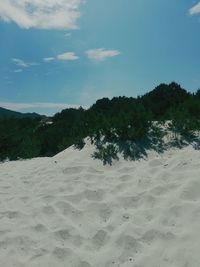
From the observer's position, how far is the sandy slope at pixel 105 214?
13.7 ft

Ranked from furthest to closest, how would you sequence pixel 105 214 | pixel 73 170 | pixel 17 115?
pixel 17 115 → pixel 73 170 → pixel 105 214

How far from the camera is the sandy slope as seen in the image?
13.7ft

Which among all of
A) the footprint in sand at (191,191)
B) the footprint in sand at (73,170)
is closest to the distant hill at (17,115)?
the footprint in sand at (73,170)

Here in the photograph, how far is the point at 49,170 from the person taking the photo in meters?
7.46

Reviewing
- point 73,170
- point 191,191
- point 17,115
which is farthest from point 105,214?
point 17,115

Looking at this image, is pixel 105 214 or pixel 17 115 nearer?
pixel 105 214

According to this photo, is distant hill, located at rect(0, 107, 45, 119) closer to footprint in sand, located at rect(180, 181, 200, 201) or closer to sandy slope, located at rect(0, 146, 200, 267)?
sandy slope, located at rect(0, 146, 200, 267)

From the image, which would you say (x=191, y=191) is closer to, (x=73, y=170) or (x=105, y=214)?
(x=105, y=214)

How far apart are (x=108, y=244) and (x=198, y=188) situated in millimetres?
1648

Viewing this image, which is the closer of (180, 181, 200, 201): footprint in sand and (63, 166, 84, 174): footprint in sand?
(180, 181, 200, 201): footprint in sand

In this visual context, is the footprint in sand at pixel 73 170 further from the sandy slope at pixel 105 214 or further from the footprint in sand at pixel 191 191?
the footprint in sand at pixel 191 191

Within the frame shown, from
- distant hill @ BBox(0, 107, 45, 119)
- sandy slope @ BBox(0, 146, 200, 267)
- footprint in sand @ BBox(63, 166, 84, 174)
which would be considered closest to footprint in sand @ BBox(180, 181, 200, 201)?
sandy slope @ BBox(0, 146, 200, 267)

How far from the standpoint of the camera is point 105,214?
525 cm

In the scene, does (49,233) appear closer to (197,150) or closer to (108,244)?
(108,244)
